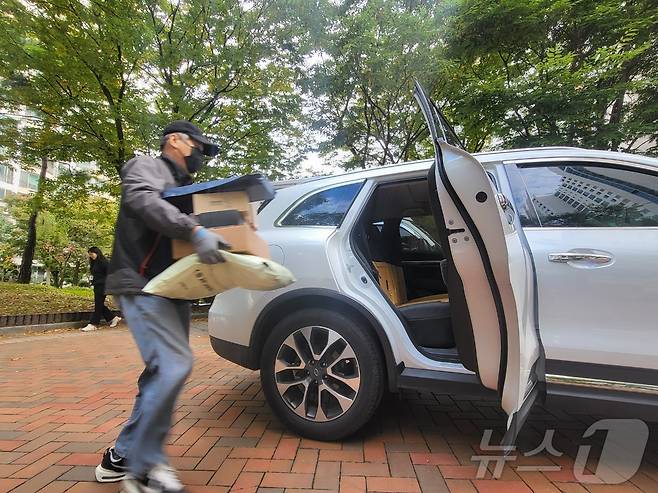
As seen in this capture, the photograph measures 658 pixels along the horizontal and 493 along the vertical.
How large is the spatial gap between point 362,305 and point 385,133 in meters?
9.36

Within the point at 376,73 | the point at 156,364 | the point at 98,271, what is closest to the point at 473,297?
the point at 156,364

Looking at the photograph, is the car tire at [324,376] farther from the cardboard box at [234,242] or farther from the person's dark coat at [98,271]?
the person's dark coat at [98,271]

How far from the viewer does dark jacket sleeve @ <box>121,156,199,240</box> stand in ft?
5.85

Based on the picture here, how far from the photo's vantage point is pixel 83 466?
240 cm

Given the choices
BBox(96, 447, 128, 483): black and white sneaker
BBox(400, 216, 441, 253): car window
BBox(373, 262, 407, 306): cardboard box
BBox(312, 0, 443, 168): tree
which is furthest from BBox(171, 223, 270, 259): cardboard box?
BBox(312, 0, 443, 168): tree

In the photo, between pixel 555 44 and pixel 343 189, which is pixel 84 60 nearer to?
pixel 343 189

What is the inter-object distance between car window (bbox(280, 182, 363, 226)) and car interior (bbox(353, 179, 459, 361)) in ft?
0.45

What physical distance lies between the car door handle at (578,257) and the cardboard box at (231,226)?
61.6 inches

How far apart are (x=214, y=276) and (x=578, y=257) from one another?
1.86m

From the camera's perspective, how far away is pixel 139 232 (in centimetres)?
199

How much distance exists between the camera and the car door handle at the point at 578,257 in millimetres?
2314

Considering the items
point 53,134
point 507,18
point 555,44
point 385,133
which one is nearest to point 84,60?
point 53,134

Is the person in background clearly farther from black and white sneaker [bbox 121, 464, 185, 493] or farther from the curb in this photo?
black and white sneaker [bbox 121, 464, 185, 493]

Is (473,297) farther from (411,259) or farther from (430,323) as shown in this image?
(411,259)
